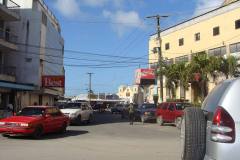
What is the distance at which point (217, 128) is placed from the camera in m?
5.64

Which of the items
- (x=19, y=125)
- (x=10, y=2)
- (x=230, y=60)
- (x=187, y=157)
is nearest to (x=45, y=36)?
(x=10, y=2)

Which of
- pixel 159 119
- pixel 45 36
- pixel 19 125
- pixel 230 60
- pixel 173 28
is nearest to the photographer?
pixel 19 125

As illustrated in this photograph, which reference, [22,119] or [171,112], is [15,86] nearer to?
[171,112]

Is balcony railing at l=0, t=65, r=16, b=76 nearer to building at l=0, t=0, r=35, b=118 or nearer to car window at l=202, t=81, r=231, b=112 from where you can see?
building at l=0, t=0, r=35, b=118

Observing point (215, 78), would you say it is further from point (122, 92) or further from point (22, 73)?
point (122, 92)

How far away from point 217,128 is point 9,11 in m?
→ 41.4

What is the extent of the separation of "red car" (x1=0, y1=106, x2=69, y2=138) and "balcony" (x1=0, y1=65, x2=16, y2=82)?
69.5 ft

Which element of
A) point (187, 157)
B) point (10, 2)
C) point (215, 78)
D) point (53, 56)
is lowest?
point (187, 157)

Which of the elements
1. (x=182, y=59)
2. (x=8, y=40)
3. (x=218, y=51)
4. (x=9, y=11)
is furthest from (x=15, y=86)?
(x=182, y=59)

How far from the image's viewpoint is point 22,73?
166ft

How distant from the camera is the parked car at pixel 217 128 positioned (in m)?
5.55

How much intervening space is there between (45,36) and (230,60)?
71.3ft

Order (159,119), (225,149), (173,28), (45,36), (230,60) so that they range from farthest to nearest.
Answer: (173,28) < (45,36) < (230,60) < (159,119) < (225,149)

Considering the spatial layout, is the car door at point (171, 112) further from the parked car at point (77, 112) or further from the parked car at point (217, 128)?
the parked car at point (217, 128)
